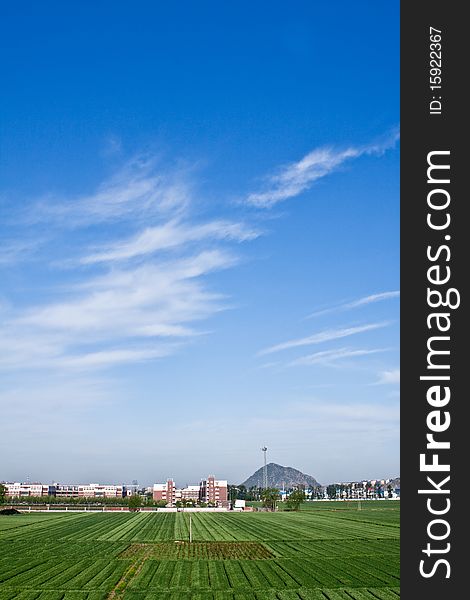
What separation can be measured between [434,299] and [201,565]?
42.9 m

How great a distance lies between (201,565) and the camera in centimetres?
4828

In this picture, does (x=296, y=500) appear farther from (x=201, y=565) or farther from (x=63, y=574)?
(x=63, y=574)

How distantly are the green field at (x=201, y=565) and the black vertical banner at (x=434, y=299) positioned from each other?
1169 inches

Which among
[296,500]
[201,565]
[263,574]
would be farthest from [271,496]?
[263,574]

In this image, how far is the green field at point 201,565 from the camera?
38.4m

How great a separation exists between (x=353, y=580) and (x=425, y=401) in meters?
36.8

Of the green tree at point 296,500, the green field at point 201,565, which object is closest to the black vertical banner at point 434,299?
the green field at point 201,565

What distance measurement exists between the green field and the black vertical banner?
29.7 m

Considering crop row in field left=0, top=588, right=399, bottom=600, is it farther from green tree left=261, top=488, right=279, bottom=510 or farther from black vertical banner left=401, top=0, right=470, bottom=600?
green tree left=261, top=488, right=279, bottom=510

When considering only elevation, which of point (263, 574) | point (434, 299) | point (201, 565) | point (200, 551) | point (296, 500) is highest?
point (434, 299)

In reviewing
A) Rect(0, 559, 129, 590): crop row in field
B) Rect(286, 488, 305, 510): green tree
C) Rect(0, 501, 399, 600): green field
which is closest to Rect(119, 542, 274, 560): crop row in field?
Rect(0, 501, 399, 600): green field

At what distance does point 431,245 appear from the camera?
9797 mm

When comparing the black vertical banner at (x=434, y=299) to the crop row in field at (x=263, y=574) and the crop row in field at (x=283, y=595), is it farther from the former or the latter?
the crop row in field at (x=263, y=574)

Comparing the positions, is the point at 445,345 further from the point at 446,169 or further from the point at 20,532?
the point at 20,532
